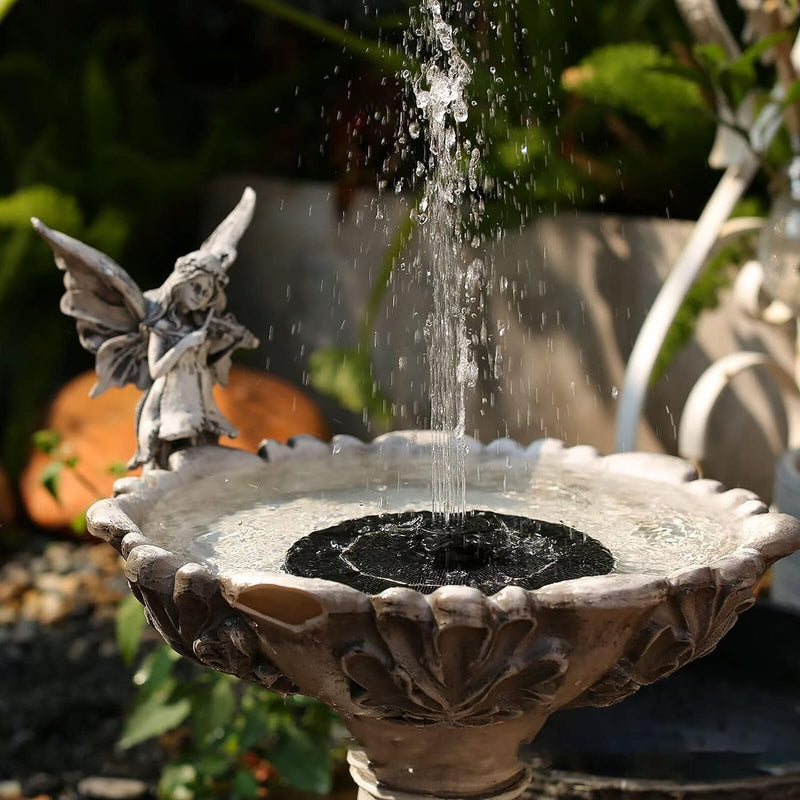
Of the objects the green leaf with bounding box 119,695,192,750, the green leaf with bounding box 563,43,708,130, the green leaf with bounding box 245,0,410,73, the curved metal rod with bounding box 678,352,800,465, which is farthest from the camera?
the green leaf with bounding box 245,0,410,73

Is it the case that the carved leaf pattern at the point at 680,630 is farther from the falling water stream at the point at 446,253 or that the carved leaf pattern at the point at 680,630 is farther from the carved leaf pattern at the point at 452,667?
the falling water stream at the point at 446,253

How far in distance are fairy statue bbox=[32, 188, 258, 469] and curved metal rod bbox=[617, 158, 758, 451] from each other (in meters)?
1.04

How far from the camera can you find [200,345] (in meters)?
1.91

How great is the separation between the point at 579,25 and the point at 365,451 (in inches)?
99.1

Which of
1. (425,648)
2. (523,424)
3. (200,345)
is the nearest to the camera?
(425,648)

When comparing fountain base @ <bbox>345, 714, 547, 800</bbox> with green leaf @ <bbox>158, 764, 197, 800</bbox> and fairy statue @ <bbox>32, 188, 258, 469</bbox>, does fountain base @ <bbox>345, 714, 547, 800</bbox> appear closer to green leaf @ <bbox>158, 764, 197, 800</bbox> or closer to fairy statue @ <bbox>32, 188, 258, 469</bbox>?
fairy statue @ <bbox>32, 188, 258, 469</bbox>

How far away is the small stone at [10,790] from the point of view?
276 cm

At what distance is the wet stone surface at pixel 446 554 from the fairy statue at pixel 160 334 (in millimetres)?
368

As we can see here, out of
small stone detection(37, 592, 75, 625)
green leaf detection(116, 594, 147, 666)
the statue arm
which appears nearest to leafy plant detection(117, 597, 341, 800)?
green leaf detection(116, 594, 147, 666)

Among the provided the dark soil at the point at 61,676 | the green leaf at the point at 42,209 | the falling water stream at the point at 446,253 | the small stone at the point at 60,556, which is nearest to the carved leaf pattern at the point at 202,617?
the dark soil at the point at 61,676

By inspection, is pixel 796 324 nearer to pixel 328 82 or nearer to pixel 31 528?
pixel 328 82

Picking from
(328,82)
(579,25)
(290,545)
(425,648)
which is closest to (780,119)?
(579,25)

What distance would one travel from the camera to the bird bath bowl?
1.31 metres

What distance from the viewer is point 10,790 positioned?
2.78m
